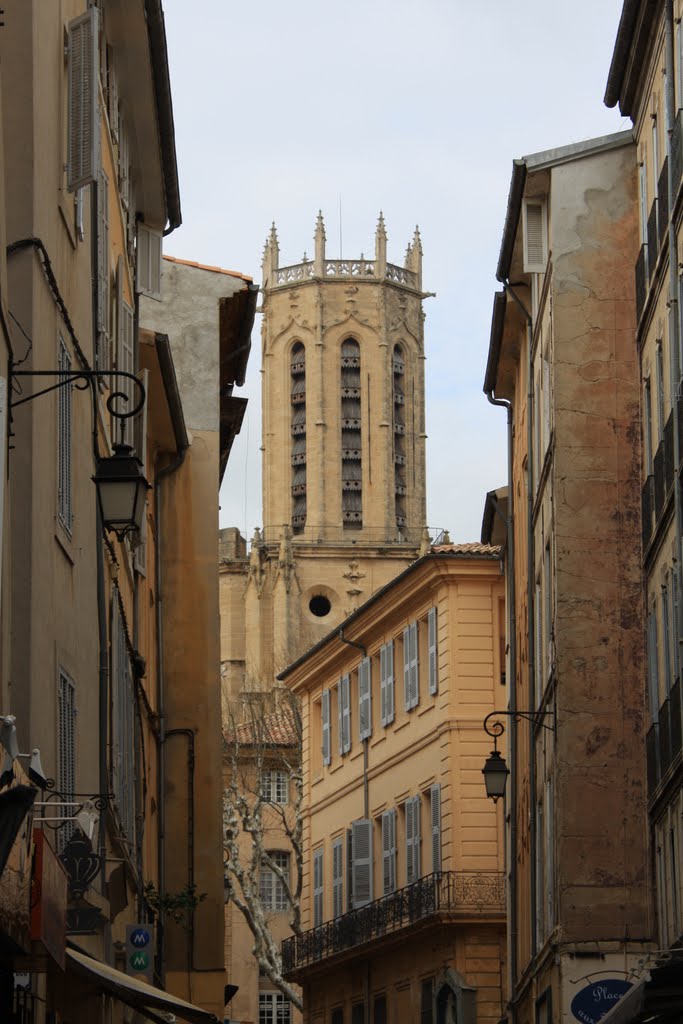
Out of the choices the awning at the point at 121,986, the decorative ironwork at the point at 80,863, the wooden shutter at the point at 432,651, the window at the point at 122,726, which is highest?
the wooden shutter at the point at 432,651

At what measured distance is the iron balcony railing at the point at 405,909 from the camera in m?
42.2

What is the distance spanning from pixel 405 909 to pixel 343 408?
272ft

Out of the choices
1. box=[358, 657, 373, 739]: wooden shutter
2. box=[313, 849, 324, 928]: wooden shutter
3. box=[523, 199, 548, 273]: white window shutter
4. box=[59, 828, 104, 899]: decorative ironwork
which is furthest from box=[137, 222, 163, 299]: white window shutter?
box=[313, 849, 324, 928]: wooden shutter

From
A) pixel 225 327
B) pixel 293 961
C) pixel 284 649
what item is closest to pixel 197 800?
pixel 225 327

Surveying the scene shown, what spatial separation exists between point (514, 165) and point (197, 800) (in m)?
9.35

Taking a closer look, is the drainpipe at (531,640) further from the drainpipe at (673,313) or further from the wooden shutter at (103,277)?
the wooden shutter at (103,277)

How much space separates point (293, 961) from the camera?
52.3 m

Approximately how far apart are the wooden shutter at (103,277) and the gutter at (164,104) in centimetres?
213

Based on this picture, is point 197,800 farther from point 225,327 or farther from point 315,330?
point 315,330

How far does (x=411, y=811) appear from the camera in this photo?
4547 centimetres

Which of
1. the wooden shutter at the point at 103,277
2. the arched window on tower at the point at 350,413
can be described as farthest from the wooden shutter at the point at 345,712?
the arched window on tower at the point at 350,413

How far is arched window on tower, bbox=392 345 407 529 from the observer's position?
126688 millimetres

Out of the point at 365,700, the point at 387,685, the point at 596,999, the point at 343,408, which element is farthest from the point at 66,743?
the point at 343,408

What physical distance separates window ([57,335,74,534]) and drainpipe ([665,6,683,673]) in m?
7.69
